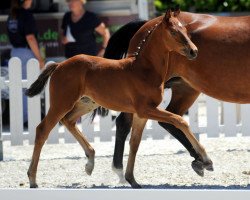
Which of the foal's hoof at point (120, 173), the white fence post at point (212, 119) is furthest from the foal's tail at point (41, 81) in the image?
the white fence post at point (212, 119)

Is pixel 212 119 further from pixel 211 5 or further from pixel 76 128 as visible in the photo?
pixel 211 5

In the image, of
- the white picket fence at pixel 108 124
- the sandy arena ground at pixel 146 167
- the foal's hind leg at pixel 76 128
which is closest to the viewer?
the foal's hind leg at pixel 76 128

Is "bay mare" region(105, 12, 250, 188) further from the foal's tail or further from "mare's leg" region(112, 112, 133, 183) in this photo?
the foal's tail

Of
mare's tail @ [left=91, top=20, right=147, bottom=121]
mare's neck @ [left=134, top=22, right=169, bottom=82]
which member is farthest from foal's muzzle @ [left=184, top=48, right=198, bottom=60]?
mare's tail @ [left=91, top=20, right=147, bottom=121]

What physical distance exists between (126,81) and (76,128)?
2.78 ft

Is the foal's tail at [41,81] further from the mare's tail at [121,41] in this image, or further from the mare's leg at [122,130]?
the mare's tail at [121,41]

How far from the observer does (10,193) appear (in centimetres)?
552

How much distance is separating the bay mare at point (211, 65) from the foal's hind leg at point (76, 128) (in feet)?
1.23

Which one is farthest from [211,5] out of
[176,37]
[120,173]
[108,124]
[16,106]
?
[176,37]

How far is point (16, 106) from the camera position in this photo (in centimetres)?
1070

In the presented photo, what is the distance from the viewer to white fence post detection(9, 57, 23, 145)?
10492mm

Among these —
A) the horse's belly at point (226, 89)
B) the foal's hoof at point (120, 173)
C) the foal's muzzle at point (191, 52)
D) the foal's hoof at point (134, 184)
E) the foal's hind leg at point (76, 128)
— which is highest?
the foal's muzzle at point (191, 52)

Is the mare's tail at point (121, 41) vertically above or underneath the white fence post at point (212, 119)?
above

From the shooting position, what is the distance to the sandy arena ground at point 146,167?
27.0 ft
